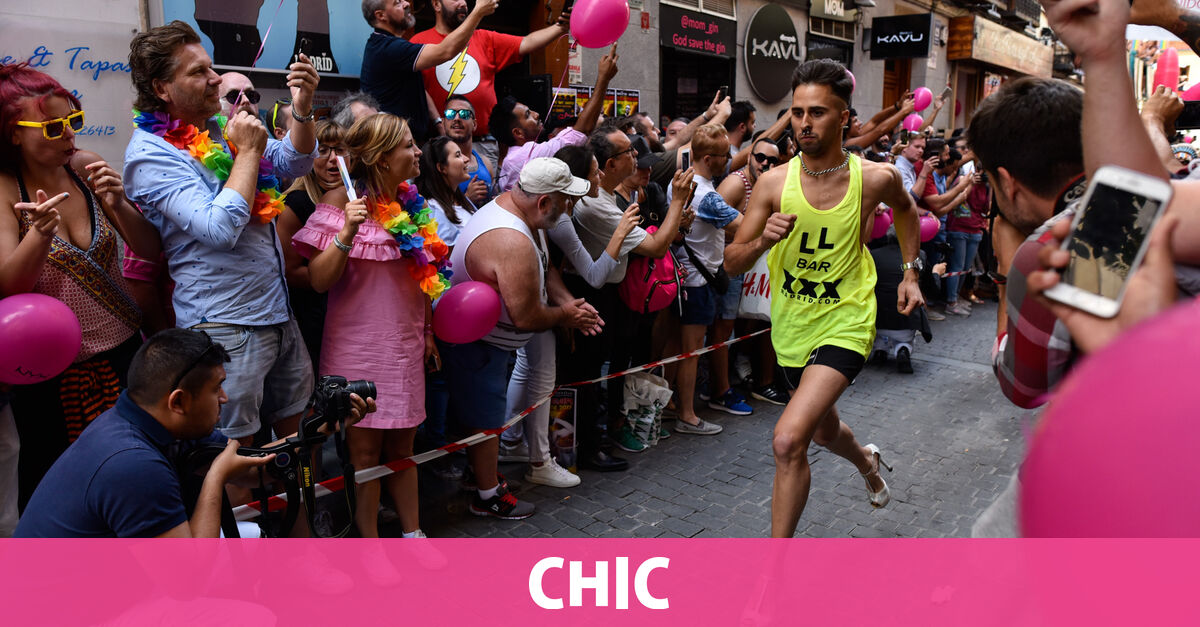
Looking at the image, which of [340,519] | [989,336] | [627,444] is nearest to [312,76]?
[340,519]

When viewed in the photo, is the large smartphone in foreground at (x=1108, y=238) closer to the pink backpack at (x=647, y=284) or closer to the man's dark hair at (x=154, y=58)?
the man's dark hair at (x=154, y=58)

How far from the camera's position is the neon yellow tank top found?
13.0 ft

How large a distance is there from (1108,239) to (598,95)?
5543mm

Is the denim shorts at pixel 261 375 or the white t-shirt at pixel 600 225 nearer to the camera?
the denim shorts at pixel 261 375

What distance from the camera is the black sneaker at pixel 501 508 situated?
4.55m

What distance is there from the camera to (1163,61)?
8.71 meters

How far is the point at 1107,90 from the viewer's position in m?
1.53

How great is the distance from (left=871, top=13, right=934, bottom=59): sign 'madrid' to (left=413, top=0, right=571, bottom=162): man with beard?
12444mm

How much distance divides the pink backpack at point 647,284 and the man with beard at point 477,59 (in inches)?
65.3

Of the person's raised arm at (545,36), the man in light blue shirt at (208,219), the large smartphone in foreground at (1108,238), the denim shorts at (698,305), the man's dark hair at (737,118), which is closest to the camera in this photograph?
the large smartphone in foreground at (1108,238)

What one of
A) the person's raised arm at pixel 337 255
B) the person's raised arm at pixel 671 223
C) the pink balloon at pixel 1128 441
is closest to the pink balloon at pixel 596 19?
the person's raised arm at pixel 671 223

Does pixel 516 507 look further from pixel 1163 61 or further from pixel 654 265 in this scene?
pixel 1163 61

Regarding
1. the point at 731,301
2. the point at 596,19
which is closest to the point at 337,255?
the point at 596,19
